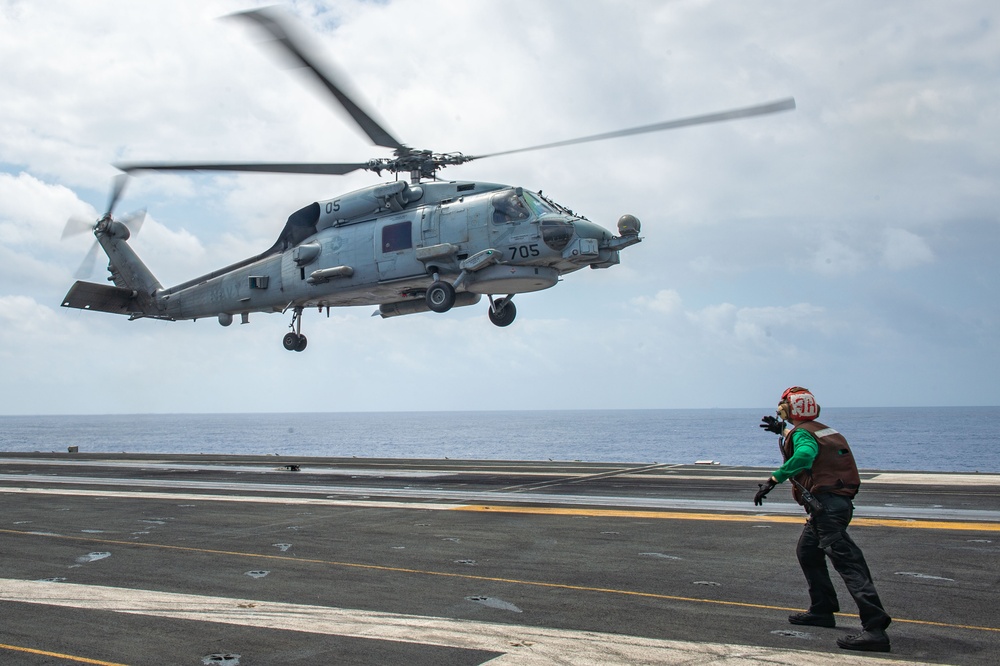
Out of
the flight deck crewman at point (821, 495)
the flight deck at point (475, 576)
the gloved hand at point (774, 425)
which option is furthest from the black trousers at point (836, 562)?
the gloved hand at point (774, 425)

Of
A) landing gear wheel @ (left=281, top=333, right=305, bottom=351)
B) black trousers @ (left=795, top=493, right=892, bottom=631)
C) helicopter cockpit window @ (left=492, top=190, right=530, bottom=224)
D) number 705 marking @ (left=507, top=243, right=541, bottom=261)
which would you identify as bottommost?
black trousers @ (left=795, top=493, right=892, bottom=631)

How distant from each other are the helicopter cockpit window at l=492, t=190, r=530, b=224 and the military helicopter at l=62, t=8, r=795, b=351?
26 mm

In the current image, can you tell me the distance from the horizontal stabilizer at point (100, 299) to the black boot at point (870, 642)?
2808 cm

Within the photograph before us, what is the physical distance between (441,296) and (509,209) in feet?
10.4

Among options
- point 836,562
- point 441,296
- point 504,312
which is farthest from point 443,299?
point 836,562

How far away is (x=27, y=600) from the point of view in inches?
326

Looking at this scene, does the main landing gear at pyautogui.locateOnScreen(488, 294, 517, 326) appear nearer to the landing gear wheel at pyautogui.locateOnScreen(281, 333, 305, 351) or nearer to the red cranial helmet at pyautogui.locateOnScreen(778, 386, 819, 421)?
the landing gear wheel at pyautogui.locateOnScreen(281, 333, 305, 351)

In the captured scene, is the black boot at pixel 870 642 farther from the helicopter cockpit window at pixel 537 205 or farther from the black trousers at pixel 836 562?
the helicopter cockpit window at pixel 537 205

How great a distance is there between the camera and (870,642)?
6.32m

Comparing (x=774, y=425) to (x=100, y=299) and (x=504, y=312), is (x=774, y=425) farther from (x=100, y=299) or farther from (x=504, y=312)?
(x=100, y=299)

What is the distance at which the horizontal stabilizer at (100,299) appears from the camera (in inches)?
1132

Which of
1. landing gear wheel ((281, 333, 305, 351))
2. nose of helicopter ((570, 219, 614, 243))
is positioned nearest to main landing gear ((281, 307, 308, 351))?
landing gear wheel ((281, 333, 305, 351))

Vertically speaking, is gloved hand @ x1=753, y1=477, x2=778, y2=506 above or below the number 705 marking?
below

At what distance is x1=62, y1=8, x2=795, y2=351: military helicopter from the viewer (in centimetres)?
2206
